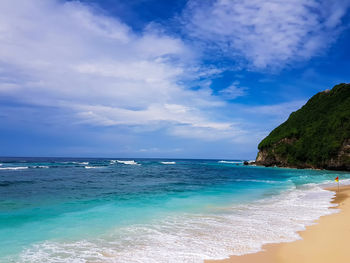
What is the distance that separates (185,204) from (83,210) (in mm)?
5914

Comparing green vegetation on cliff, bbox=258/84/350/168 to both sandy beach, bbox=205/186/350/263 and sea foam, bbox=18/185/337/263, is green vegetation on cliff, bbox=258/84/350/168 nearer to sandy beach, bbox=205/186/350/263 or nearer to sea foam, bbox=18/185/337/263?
sea foam, bbox=18/185/337/263

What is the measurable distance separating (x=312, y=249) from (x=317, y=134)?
213ft

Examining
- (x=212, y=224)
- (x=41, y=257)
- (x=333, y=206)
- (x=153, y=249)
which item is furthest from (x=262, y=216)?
(x=41, y=257)

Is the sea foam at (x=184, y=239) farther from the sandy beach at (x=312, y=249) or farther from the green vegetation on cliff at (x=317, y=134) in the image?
the green vegetation on cliff at (x=317, y=134)

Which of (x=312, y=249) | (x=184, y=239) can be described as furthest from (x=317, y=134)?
(x=184, y=239)

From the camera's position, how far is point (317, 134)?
61562mm

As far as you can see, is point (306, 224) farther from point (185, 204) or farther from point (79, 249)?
point (79, 249)

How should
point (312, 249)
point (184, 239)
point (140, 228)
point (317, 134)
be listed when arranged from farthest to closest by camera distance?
point (317, 134) < point (140, 228) < point (184, 239) < point (312, 249)

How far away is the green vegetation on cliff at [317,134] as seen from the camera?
53.7 metres

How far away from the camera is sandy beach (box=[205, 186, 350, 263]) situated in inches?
232

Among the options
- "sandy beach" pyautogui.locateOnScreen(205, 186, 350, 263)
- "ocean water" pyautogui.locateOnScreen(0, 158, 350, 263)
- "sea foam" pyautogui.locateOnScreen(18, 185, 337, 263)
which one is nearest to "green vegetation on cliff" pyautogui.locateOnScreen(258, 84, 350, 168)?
"ocean water" pyautogui.locateOnScreen(0, 158, 350, 263)

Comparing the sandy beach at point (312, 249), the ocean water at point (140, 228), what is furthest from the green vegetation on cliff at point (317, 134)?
the sandy beach at point (312, 249)

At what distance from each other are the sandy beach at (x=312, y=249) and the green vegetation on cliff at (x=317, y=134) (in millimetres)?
51743

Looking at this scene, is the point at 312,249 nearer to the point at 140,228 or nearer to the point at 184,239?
the point at 184,239
